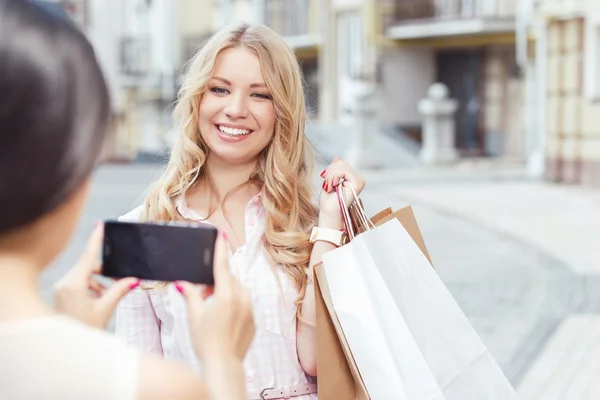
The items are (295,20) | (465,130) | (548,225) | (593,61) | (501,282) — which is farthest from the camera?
(295,20)

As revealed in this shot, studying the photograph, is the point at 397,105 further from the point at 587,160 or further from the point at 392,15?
the point at 587,160

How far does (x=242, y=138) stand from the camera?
227cm

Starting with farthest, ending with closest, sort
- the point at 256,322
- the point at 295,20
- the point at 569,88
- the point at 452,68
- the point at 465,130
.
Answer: the point at 295,20 → the point at 452,68 → the point at 465,130 → the point at 569,88 → the point at 256,322

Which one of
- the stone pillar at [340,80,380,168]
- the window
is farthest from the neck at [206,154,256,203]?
the stone pillar at [340,80,380,168]

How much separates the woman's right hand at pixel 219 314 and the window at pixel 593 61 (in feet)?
53.8

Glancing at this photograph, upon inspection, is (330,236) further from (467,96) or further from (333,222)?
(467,96)

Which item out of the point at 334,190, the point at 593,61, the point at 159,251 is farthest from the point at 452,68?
the point at 159,251

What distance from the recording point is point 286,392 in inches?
85.8

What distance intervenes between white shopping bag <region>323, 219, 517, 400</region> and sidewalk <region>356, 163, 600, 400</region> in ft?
9.83

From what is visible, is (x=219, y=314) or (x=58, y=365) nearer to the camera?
(x=58, y=365)

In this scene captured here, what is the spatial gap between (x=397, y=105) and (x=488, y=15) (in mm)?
3614

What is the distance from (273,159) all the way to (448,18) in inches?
962

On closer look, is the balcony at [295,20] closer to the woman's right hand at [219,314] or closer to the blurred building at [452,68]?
the blurred building at [452,68]

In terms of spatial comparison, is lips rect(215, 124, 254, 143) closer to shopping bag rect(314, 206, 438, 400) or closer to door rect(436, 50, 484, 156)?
shopping bag rect(314, 206, 438, 400)
